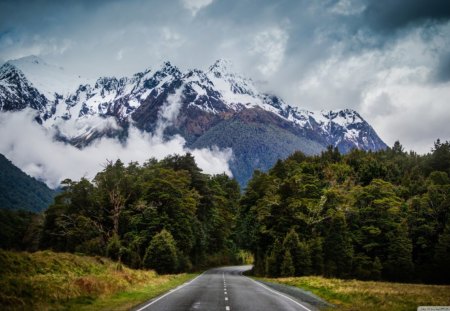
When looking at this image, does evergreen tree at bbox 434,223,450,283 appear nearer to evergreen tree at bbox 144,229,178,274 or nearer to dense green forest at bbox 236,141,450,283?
dense green forest at bbox 236,141,450,283

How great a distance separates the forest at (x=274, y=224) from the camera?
61.9m

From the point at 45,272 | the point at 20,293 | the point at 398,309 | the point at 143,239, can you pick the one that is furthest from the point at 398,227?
the point at 20,293

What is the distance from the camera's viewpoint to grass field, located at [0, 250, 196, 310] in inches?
738

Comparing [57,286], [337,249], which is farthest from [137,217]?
[57,286]

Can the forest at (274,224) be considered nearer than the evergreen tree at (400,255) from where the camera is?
Yes

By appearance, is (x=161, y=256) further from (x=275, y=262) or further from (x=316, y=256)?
(x=316, y=256)

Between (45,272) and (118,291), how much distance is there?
15.0ft

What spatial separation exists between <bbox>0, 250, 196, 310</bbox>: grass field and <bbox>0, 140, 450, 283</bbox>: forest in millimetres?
25740

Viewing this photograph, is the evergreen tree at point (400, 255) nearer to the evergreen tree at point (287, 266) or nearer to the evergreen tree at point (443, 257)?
the evergreen tree at point (443, 257)

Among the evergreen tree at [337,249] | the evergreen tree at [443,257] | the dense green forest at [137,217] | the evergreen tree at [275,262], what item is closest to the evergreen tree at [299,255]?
the evergreen tree at [275,262]

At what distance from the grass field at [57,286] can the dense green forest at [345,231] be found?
3418 cm

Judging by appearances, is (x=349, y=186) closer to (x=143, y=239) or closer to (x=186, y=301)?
(x=143, y=239)

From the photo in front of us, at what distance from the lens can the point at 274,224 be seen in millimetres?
68875

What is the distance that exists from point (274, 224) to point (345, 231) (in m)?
11.6
